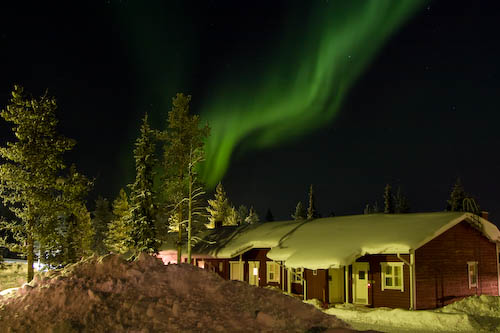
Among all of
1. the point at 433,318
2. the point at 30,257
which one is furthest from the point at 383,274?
the point at 30,257

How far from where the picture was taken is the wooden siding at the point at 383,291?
22312mm

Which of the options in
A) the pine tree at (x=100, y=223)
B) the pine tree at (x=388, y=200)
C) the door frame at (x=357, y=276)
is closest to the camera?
the door frame at (x=357, y=276)

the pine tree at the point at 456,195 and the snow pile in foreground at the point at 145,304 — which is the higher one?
the pine tree at the point at 456,195

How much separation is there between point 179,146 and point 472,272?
18987mm

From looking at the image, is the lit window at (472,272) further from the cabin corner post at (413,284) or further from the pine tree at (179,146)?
the pine tree at (179,146)

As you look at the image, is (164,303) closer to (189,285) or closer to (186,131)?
(189,285)

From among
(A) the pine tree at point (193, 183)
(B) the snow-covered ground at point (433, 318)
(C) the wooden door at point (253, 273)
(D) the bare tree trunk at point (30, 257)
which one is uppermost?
(A) the pine tree at point (193, 183)

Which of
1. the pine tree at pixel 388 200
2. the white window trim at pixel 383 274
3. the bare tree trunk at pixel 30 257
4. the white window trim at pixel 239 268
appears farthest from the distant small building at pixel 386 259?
the pine tree at pixel 388 200

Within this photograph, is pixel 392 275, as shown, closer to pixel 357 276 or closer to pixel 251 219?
pixel 357 276

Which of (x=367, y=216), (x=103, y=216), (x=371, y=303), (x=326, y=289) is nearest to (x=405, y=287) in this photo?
(x=371, y=303)

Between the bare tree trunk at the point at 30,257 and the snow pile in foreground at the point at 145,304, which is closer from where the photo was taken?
the snow pile in foreground at the point at 145,304

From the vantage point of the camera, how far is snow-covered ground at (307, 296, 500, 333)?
1698 centimetres

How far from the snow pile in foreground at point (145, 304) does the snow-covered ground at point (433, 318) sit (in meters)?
3.96

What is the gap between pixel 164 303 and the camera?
1346cm
